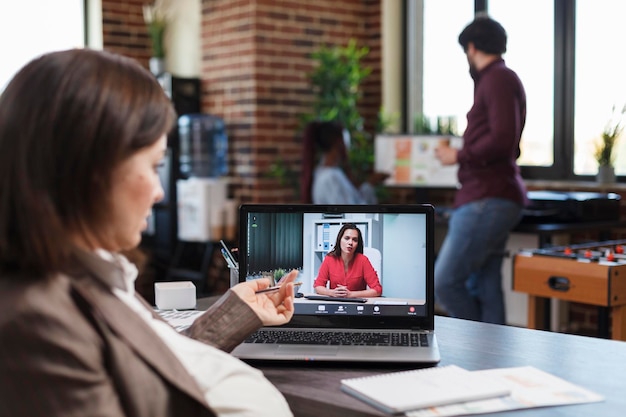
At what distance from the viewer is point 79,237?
1.09 metres

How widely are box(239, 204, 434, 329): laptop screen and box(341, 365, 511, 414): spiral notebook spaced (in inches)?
10.8

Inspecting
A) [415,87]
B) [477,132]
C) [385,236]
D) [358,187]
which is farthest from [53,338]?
[415,87]

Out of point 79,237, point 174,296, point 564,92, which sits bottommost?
point 174,296

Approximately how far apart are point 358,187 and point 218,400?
145 inches

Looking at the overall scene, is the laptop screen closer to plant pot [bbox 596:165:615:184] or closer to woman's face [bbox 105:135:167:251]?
woman's face [bbox 105:135:167:251]

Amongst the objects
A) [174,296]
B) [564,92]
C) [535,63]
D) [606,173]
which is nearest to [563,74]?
[564,92]

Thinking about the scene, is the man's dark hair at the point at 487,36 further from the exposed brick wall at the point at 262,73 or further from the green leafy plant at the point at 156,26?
the green leafy plant at the point at 156,26

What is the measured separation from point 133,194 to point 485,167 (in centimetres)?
Result: 280

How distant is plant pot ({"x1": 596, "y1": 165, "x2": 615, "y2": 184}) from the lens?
14.9ft

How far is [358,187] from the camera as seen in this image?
15.9ft

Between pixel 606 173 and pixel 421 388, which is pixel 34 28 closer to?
pixel 606 173

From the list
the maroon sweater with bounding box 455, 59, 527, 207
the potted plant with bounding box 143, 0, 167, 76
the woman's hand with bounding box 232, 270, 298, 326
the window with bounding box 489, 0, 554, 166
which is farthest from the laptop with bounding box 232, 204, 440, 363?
the potted plant with bounding box 143, 0, 167, 76

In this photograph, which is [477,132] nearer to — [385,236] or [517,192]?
[517,192]

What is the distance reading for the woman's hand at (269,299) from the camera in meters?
1.57
